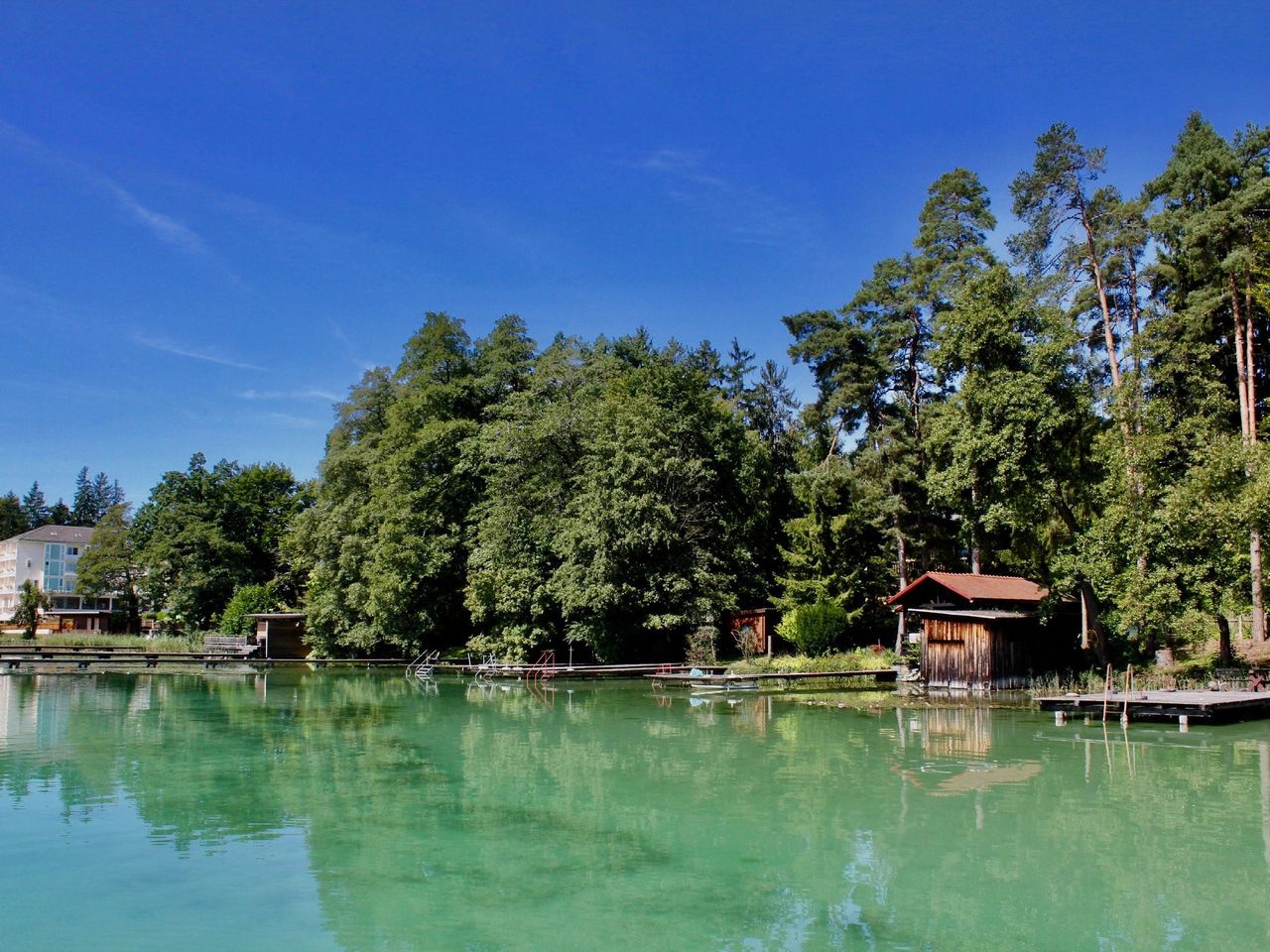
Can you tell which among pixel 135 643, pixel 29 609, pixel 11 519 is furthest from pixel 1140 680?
pixel 11 519

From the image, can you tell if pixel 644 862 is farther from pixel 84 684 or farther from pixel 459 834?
pixel 84 684

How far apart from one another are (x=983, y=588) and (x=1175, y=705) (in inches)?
391

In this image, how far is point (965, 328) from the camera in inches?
1163

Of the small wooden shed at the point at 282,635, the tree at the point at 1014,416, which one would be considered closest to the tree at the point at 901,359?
the tree at the point at 1014,416

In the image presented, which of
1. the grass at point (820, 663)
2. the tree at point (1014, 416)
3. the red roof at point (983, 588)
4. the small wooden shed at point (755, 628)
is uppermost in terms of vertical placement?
the tree at point (1014, 416)

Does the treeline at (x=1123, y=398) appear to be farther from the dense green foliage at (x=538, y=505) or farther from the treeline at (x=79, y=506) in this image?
the treeline at (x=79, y=506)

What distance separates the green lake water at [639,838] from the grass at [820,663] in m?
11.3

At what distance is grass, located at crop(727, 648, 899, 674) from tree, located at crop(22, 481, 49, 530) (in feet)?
433

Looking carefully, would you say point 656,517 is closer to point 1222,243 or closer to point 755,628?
point 755,628

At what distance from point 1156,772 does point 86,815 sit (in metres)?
18.8

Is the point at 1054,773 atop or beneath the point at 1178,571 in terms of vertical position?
beneath

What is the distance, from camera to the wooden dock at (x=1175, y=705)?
22.5m

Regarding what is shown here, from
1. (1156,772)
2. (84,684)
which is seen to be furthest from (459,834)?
(84,684)

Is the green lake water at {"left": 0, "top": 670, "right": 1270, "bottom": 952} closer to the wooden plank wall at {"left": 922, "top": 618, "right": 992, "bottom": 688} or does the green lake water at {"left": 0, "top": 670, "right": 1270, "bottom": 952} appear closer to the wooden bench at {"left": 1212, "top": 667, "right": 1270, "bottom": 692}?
the wooden bench at {"left": 1212, "top": 667, "right": 1270, "bottom": 692}
